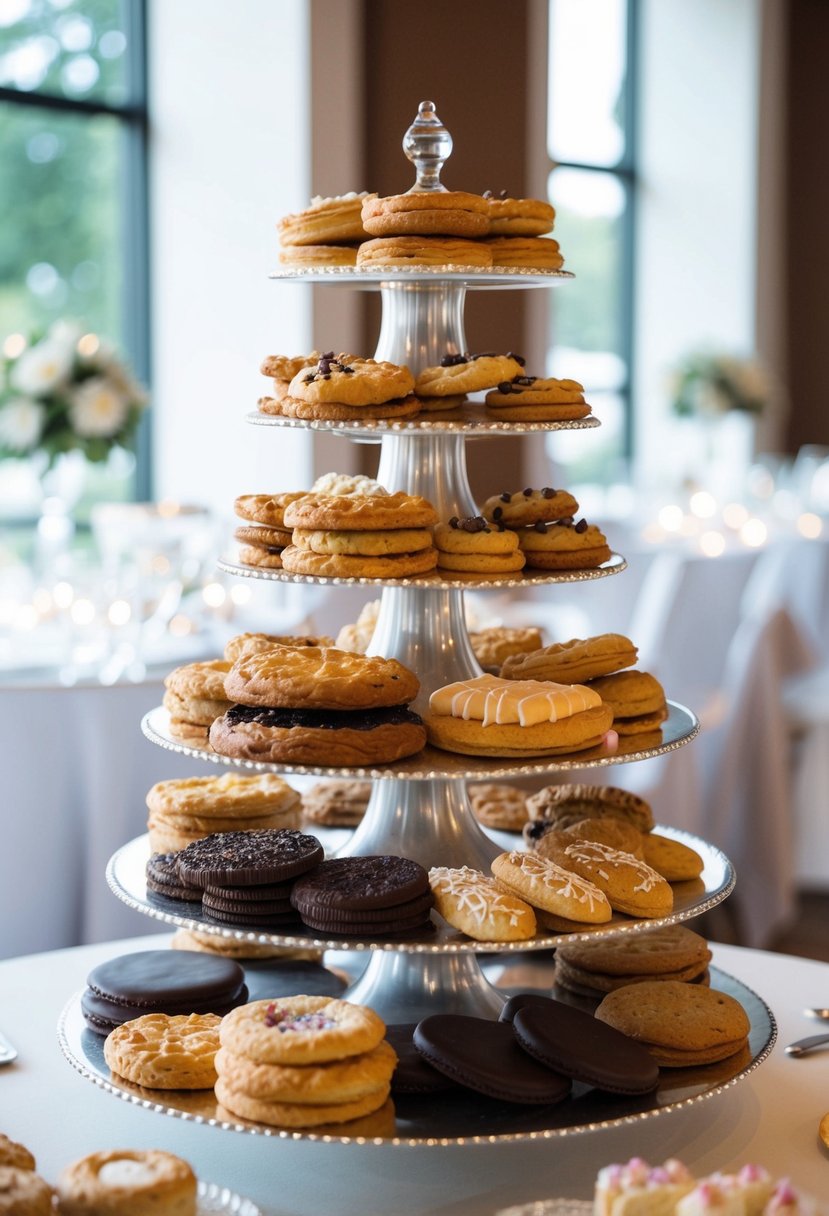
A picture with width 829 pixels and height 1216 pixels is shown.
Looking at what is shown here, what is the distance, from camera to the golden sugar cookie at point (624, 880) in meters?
1.51

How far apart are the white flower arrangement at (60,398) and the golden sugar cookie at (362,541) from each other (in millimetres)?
2356

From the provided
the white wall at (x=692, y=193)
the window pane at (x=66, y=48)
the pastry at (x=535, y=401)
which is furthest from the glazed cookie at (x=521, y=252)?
the white wall at (x=692, y=193)

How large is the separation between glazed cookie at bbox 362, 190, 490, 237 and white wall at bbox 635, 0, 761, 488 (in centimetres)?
643

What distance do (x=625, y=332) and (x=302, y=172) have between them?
3823 mm

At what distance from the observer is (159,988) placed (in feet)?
5.20

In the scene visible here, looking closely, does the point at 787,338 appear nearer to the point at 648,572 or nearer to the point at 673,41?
the point at 673,41

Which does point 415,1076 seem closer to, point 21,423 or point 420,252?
point 420,252

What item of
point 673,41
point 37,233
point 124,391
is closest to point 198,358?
point 37,233

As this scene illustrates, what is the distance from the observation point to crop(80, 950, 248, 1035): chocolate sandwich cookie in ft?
5.12

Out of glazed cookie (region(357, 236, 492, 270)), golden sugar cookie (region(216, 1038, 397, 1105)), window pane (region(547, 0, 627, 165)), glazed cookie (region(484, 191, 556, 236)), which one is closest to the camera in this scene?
golden sugar cookie (region(216, 1038, 397, 1105))

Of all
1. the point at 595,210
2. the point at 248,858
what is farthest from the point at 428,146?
the point at 595,210

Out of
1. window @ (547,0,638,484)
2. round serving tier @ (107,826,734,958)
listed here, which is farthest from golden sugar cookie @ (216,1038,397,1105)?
window @ (547,0,638,484)

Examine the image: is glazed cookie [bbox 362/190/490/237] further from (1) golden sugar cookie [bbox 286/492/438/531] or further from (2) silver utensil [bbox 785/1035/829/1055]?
(2) silver utensil [bbox 785/1035/829/1055]

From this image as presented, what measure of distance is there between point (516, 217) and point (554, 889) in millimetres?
687
